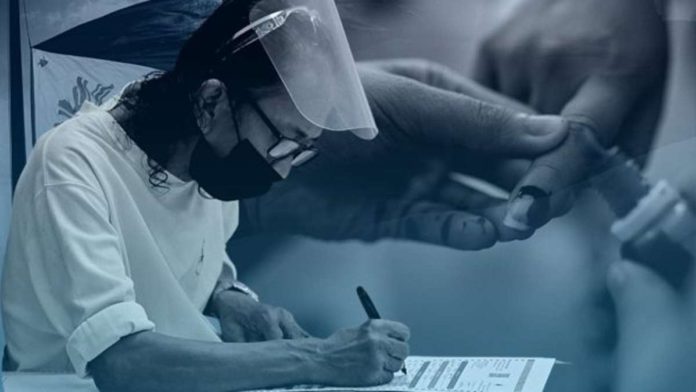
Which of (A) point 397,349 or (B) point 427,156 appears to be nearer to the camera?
(A) point 397,349

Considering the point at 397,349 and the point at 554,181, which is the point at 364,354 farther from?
the point at 554,181

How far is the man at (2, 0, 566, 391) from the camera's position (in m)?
1.85

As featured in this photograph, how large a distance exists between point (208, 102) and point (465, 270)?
23.8 inches

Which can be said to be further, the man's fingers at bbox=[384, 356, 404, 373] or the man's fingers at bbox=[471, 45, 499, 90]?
the man's fingers at bbox=[471, 45, 499, 90]

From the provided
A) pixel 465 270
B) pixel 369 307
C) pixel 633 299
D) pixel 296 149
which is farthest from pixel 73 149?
pixel 633 299

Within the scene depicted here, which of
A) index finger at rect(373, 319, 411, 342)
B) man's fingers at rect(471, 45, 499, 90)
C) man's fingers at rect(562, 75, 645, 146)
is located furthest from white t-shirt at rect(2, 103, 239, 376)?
man's fingers at rect(562, 75, 645, 146)

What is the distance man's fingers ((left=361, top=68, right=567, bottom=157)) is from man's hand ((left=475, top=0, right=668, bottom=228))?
0.03m

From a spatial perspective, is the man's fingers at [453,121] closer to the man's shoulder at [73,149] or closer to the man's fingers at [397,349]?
the man's fingers at [397,349]

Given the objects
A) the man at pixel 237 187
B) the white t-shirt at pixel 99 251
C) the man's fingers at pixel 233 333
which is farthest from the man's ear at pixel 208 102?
the man's fingers at pixel 233 333

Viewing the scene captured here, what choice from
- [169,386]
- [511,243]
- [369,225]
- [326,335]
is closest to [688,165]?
[511,243]

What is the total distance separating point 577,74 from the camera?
193 cm

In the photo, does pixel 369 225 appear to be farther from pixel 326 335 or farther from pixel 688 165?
pixel 688 165

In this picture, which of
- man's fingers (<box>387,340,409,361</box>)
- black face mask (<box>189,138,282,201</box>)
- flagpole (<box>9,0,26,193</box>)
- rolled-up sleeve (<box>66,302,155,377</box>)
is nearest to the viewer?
rolled-up sleeve (<box>66,302,155,377</box>)

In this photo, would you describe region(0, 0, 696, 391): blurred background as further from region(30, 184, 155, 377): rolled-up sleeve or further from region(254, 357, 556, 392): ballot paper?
region(30, 184, 155, 377): rolled-up sleeve
